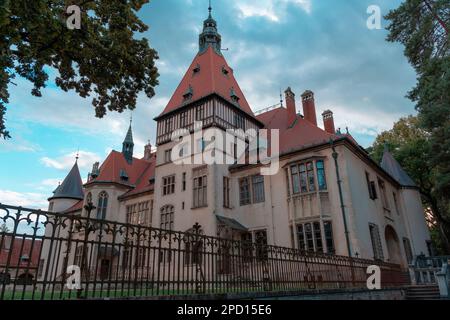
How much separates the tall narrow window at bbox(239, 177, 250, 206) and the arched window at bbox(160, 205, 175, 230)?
19.0 ft

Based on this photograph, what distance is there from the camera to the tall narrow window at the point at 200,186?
23891mm

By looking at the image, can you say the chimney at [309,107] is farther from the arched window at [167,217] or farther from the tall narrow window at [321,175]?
the arched window at [167,217]

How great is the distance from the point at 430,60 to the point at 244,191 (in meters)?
15.2

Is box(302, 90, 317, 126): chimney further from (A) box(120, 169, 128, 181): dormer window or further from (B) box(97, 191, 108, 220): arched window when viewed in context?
(B) box(97, 191, 108, 220): arched window

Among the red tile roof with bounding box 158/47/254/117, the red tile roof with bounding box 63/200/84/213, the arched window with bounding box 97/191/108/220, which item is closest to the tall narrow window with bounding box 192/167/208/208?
the red tile roof with bounding box 158/47/254/117

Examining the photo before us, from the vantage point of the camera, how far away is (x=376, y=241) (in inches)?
816

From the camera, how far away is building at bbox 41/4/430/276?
64.4 ft

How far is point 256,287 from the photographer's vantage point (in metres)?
9.22

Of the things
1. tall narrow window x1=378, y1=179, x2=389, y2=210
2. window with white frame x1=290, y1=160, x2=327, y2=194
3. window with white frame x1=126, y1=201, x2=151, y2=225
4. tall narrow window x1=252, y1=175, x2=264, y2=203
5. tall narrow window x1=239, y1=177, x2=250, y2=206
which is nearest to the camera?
window with white frame x1=290, y1=160, x2=327, y2=194

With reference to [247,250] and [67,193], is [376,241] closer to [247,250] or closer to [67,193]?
[247,250]

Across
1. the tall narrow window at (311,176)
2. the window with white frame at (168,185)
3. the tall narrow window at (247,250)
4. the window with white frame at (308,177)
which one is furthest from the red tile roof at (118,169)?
the tall narrow window at (247,250)

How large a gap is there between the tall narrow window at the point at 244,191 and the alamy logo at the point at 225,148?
4.93ft
